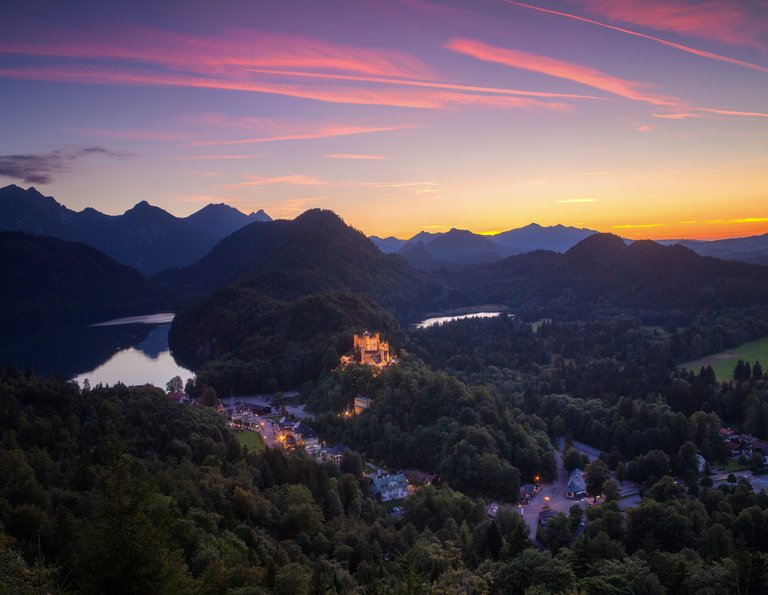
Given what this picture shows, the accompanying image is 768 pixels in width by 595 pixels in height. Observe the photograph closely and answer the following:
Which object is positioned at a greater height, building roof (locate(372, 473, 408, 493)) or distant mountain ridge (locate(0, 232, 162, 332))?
distant mountain ridge (locate(0, 232, 162, 332))

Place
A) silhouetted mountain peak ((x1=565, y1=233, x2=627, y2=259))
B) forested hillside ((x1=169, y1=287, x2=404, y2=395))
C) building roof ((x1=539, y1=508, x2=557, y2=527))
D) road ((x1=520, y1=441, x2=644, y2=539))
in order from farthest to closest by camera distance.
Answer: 1. silhouetted mountain peak ((x1=565, y1=233, x2=627, y2=259))
2. forested hillside ((x1=169, y1=287, x2=404, y2=395))
3. road ((x1=520, y1=441, x2=644, y2=539))
4. building roof ((x1=539, y1=508, x2=557, y2=527))

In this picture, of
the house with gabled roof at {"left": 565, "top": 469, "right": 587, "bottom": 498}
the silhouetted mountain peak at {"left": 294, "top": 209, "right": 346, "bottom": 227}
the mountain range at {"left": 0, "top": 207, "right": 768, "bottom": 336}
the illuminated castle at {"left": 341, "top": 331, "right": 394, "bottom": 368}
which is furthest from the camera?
the silhouetted mountain peak at {"left": 294, "top": 209, "right": 346, "bottom": 227}

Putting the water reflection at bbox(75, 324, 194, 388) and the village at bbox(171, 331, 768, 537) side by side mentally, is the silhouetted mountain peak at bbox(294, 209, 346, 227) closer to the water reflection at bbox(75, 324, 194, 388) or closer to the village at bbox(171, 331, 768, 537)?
the water reflection at bbox(75, 324, 194, 388)

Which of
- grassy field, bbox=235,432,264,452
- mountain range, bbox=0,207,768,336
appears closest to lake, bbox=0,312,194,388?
mountain range, bbox=0,207,768,336

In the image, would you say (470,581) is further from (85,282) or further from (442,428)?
(85,282)

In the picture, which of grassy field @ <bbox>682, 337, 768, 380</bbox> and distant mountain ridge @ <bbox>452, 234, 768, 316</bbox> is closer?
grassy field @ <bbox>682, 337, 768, 380</bbox>

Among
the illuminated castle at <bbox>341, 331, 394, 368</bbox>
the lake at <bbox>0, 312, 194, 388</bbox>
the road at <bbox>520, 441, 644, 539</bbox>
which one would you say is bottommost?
the road at <bbox>520, 441, 644, 539</bbox>

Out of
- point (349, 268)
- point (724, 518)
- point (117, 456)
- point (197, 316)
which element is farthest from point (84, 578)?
point (349, 268)

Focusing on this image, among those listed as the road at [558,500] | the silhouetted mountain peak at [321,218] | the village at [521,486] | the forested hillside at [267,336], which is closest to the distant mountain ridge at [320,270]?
the silhouetted mountain peak at [321,218]
